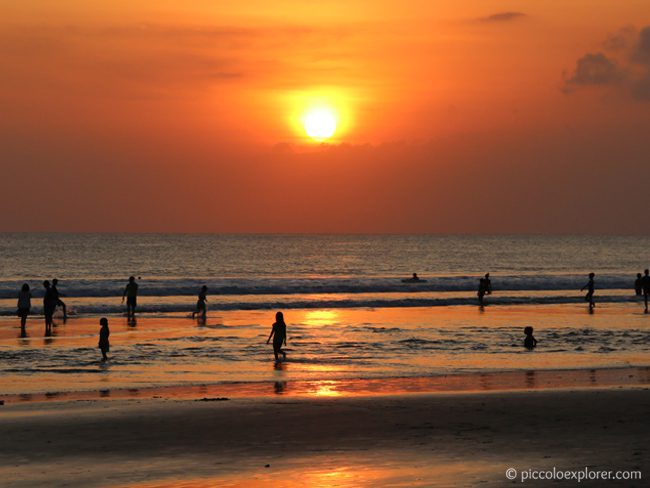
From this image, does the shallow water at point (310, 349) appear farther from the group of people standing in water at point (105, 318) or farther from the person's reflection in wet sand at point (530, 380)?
the person's reflection in wet sand at point (530, 380)

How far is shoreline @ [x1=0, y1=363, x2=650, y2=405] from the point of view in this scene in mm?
20844

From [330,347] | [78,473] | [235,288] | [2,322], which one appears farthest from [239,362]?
[235,288]

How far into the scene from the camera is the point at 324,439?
1605 centimetres

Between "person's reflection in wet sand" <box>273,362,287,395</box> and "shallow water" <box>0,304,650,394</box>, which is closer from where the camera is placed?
"person's reflection in wet sand" <box>273,362,287,395</box>

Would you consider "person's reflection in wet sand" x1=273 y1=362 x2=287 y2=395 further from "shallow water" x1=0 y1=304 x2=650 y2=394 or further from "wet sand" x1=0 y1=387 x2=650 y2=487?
"wet sand" x1=0 y1=387 x2=650 y2=487

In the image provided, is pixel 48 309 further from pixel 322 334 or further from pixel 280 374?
pixel 280 374

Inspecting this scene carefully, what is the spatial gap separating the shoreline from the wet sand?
0.89 m

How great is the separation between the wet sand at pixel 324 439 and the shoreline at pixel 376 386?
35.2 inches

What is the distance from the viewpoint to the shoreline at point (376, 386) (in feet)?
68.4

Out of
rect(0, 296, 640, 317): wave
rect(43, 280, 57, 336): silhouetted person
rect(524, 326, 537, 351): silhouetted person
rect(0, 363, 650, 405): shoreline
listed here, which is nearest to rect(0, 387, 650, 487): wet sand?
rect(0, 363, 650, 405): shoreline

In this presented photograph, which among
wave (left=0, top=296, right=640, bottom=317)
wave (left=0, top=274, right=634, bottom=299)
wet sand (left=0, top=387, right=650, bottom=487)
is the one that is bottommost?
wet sand (left=0, top=387, right=650, bottom=487)

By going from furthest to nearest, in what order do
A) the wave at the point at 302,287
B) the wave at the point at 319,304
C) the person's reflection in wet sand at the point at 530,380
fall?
the wave at the point at 302,287 < the wave at the point at 319,304 < the person's reflection in wet sand at the point at 530,380

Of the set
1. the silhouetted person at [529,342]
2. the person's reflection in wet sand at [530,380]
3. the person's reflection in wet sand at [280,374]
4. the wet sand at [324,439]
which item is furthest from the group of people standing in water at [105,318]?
the wet sand at [324,439]

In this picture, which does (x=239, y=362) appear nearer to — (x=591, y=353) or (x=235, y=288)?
(x=591, y=353)
